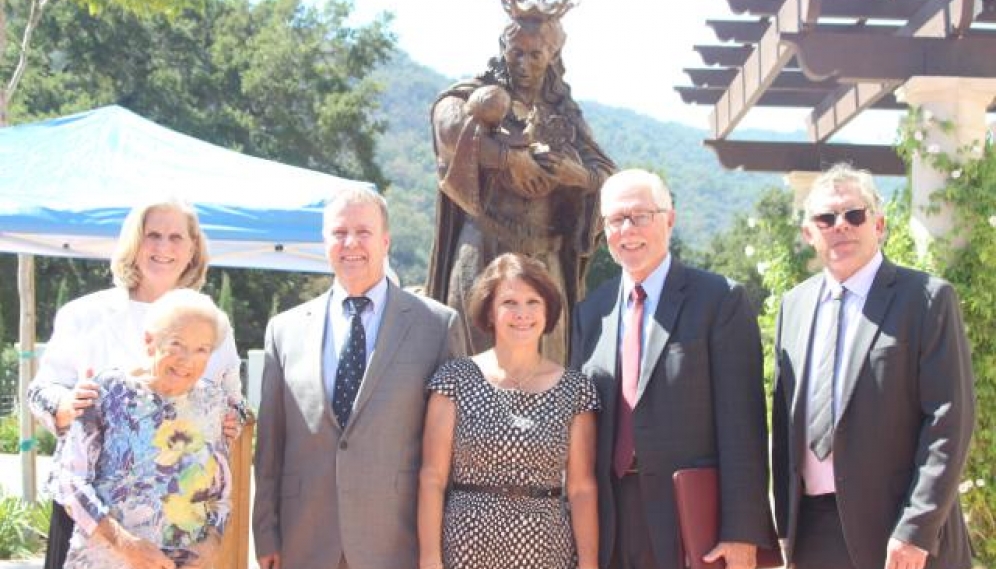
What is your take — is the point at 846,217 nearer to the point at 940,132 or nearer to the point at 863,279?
the point at 863,279

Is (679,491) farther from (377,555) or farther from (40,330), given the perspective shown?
(40,330)

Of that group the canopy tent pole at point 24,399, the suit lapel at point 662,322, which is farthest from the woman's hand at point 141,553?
the canopy tent pole at point 24,399

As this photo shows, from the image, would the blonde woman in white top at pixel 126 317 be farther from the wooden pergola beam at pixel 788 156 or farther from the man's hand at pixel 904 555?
the wooden pergola beam at pixel 788 156

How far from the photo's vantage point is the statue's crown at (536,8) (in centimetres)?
485

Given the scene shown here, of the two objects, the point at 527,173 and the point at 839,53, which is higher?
the point at 839,53

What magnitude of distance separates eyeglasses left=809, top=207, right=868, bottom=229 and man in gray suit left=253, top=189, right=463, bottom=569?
1196mm

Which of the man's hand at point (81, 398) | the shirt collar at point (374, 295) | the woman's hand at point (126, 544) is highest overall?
the shirt collar at point (374, 295)

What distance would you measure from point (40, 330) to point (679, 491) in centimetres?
2838

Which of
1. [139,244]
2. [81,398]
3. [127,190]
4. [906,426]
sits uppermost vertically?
[127,190]

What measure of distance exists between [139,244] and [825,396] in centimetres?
218

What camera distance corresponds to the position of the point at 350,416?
366cm

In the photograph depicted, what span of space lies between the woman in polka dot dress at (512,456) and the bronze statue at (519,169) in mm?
1264

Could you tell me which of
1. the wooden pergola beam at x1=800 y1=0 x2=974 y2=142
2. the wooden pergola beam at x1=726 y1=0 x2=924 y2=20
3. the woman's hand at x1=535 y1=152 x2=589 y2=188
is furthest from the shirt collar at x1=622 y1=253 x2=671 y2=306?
the wooden pergola beam at x1=726 y1=0 x2=924 y2=20

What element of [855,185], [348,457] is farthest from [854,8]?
[348,457]
